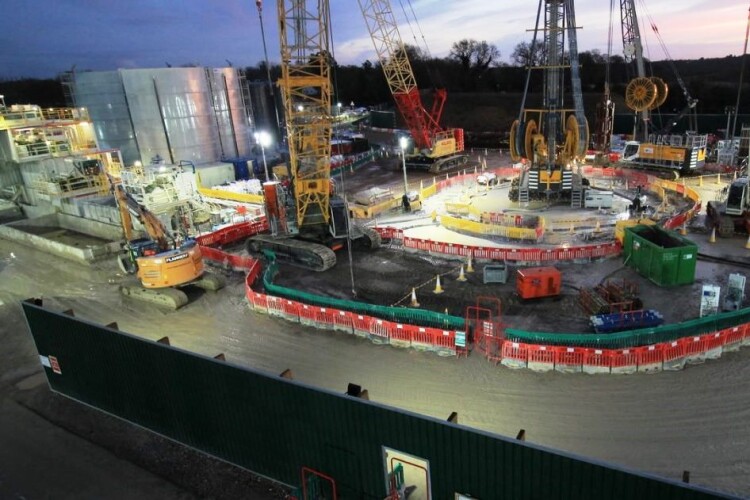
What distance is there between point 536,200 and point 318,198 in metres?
14.5

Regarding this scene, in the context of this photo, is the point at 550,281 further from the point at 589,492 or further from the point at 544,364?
the point at 589,492

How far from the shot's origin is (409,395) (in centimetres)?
1362

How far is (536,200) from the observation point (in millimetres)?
31406

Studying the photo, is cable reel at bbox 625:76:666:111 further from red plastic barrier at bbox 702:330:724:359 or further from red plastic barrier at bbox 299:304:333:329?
red plastic barrier at bbox 299:304:333:329

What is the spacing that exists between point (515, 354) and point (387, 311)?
4.56 meters

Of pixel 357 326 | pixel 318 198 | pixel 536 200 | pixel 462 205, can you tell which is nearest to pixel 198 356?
pixel 357 326

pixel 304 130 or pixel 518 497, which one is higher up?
pixel 304 130

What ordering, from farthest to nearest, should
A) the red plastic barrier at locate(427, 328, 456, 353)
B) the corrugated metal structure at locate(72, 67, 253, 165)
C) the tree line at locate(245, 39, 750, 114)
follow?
the tree line at locate(245, 39, 750, 114), the corrugated metal structure at locate(72, 67, 253, 165), the red plastic barrier at locate(427, 328, 456, 353)

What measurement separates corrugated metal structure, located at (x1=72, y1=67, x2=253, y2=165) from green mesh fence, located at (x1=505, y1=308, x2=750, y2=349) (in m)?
38.7

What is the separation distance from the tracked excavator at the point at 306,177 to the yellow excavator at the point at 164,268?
13.1ft

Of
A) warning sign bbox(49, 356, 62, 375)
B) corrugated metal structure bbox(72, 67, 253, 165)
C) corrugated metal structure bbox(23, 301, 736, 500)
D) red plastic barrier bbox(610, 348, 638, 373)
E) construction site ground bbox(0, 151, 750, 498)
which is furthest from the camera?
corrugated metal structure bbox(72, 67, 253, 165)

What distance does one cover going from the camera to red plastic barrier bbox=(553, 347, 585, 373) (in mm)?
13969

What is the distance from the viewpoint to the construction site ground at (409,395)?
11156 millimetres

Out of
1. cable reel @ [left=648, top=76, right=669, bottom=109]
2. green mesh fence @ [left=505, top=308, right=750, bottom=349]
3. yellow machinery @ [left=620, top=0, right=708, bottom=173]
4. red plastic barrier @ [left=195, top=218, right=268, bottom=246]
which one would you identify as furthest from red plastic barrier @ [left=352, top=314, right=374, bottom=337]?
cable reel @ [left=648, top=76, right=669, bottom=109]
